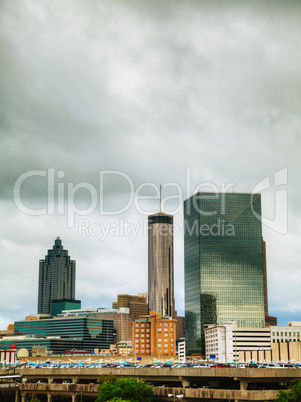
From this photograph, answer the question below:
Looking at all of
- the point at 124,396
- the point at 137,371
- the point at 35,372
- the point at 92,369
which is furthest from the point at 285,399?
the point at 35,372

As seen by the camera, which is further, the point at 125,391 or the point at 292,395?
the point at 125,391

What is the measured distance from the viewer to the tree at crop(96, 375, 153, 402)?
360 ft

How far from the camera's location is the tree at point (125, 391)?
109688 mm

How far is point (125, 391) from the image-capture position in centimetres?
11025

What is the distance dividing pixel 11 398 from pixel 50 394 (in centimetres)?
2092

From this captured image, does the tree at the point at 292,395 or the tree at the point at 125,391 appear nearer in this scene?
the tree at the point at 292,395

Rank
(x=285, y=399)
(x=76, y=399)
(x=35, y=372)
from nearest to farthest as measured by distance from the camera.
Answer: (x=285, y=399)
(x=76, y=399)
(x=35, y=372)

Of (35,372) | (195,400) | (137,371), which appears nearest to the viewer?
(195,400)

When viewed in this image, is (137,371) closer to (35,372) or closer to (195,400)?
(195,400)

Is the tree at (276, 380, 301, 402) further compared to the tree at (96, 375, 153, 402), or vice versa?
the tree at (96, 375, 153, 402)

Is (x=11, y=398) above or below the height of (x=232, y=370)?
below

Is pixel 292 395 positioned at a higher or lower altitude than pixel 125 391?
higher

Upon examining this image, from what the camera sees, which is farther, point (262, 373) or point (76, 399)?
point (76, 399)

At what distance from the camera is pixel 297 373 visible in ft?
363
